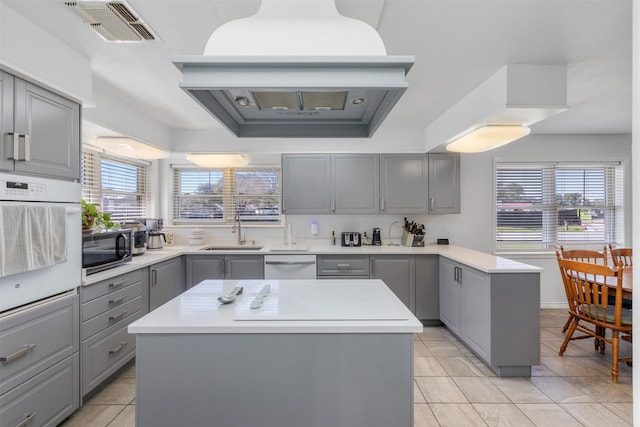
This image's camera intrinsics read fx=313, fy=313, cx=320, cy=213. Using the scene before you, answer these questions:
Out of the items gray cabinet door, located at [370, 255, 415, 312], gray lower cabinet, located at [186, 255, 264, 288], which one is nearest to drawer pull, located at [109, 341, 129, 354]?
gray lower cabinet, located at [186, 255, 264, 288]

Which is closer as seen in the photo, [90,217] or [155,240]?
[90,217]

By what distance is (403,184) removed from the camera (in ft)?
13.4

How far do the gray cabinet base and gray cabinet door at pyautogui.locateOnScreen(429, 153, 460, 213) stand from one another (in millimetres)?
2985

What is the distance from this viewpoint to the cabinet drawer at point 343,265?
3.77 m

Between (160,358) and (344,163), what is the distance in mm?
3155

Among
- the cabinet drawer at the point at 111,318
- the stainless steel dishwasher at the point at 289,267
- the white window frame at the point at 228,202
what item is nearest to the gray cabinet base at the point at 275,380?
the cabinet drawer at the point at 111,318

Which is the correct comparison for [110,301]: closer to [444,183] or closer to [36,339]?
[36,339]

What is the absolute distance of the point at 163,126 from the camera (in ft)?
12.9

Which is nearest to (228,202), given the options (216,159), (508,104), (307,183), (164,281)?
(216,159)

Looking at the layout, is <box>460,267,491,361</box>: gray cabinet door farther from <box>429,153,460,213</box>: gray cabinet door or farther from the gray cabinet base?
the gray cabinet base

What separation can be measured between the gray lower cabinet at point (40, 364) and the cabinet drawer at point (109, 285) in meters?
A: 0.09

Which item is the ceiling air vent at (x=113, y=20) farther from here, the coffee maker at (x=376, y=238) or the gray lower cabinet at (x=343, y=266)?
the coffee maker at (x=376, y=238)

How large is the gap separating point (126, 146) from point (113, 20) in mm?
1717

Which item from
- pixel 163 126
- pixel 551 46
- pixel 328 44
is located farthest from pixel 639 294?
pixel 163 126
